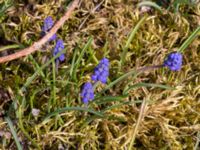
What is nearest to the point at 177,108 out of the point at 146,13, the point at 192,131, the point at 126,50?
A: the point at 192,131

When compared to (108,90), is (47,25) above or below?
above

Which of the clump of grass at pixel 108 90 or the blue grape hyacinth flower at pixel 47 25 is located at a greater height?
the blue grape hyacinth flower at pixel 47 25

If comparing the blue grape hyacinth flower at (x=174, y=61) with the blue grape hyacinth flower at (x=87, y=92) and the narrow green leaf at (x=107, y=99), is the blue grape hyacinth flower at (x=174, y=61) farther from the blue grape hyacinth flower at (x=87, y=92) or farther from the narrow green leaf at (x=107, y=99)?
the blue grape hyacinth flower at (x=87, y=92)

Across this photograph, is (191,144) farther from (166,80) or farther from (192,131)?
(166,80)

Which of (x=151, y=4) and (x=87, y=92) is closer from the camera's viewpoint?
(x=87, y=92)

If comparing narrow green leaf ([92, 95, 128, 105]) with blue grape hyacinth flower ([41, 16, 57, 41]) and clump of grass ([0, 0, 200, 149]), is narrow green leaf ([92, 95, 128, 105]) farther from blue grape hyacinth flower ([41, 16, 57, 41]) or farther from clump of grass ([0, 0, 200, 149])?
blue grape hyacinth flower ([41, 16, 57, 41])

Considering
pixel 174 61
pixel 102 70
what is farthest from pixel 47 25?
pixel 174 61

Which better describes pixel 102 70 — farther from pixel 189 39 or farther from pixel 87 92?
pixel 189 39

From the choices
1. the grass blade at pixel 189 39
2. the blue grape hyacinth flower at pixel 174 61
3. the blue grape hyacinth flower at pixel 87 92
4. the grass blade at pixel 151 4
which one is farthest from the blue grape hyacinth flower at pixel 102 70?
the grass blade at pixel 151 4
